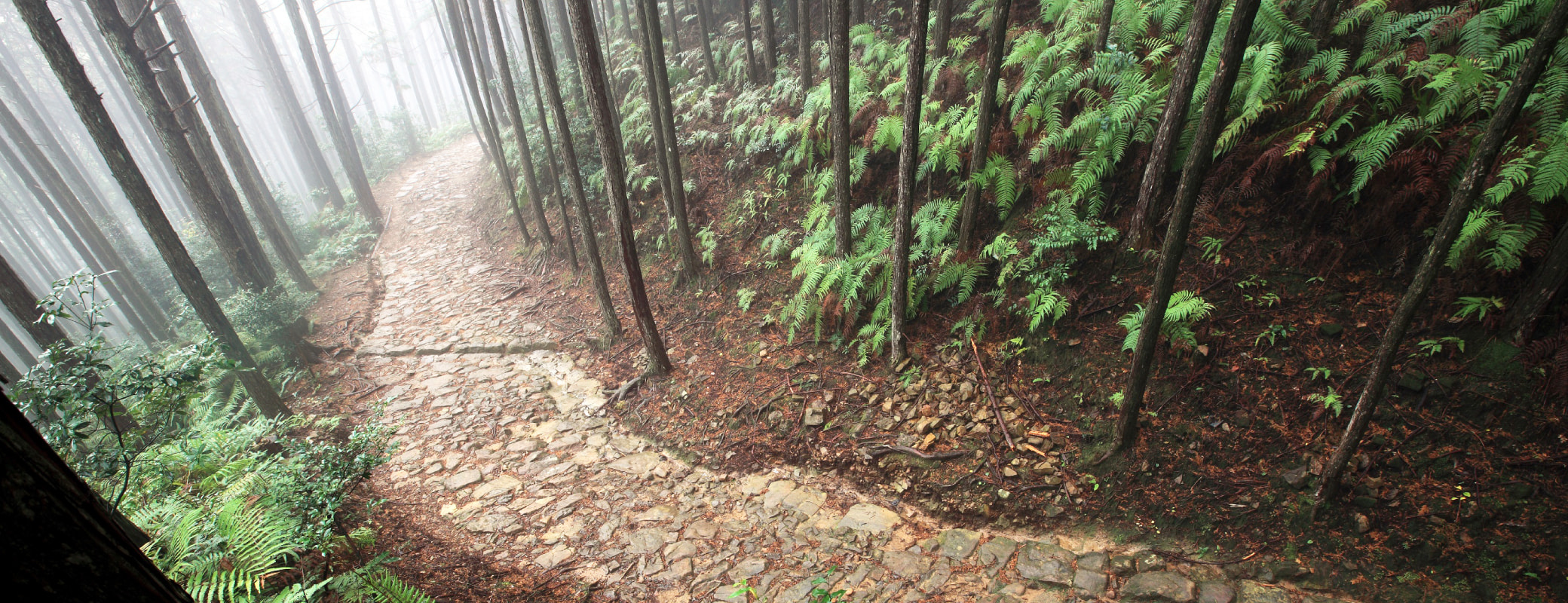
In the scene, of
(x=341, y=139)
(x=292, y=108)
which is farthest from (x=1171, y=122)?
(x=292, y=108)

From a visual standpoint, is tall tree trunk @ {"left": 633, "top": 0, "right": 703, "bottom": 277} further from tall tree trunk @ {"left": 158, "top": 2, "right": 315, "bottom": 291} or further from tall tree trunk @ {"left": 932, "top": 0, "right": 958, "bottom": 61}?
tall tree trunk @ {"left": 158, "top": 2, "right": 315, "bottom": 291}

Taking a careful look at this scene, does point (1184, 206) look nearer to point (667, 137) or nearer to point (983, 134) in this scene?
point (983, 134)

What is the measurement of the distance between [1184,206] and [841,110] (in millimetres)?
3470

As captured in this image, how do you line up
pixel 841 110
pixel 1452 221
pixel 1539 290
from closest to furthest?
pixel 1452 221, pixel 1539 290, pixel 841 110

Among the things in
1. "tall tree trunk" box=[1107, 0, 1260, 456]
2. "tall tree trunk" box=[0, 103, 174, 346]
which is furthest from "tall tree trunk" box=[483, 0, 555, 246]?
"tall tree trunk" box=[0, 103, 174, 346]

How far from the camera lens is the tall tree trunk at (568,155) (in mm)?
6875

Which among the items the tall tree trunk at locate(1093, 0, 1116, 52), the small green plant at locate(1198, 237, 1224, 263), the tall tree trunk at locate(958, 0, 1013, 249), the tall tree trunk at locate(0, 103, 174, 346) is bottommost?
the tall tree trunk at locate(0, 103, 174, 346)

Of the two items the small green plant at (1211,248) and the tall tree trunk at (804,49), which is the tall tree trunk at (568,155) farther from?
the small green plant at (1211,248)

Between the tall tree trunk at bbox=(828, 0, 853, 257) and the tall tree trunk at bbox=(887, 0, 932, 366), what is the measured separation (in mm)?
674

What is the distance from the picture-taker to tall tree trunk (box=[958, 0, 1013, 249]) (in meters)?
5.51

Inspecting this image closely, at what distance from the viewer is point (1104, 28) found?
611cm

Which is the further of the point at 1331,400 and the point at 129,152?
the point at 129,152

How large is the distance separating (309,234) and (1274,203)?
24929mm

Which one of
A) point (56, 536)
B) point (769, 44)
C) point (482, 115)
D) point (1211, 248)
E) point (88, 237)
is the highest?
point (769, 44)
